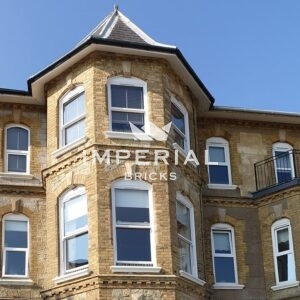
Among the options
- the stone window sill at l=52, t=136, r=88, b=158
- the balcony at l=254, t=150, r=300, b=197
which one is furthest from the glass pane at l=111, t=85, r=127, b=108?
the balcony at l=254, t=150, r=300, b=197

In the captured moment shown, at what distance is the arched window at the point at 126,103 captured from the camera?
19.0 m

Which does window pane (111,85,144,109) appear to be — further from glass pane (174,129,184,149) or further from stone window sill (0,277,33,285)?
stone window sill (0,277,33,285)

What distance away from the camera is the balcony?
22406 mm

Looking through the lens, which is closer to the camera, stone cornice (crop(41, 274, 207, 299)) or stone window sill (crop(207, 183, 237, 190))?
stone cornice (crop(41, 274, 207, 299))

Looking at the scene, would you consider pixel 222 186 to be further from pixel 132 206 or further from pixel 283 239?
pixel 132 206

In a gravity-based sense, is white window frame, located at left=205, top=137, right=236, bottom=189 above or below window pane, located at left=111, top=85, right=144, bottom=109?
below

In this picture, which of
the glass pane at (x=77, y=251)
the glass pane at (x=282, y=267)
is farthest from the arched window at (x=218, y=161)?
the glass pane at (x=77, y=251)

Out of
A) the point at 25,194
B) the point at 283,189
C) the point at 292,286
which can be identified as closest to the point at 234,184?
the point at 283,189

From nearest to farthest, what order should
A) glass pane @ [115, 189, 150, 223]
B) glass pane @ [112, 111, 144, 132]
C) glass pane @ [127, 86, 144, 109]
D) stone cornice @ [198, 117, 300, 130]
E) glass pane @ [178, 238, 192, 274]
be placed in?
glass pane @ [115, 189, 150, 223]
glass pane @ [178, 238, 192, 274]
glass pane @ [112, 111, 144, 132]
glass pane @ [127, 86, 144, 109]
stone cornice @ [198, 117, 300, 130]

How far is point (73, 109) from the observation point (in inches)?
778

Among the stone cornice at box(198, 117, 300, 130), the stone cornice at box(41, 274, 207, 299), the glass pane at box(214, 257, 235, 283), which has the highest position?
the stone cornice at box(198, 117, 300, 130)

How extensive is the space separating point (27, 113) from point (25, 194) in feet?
9.02

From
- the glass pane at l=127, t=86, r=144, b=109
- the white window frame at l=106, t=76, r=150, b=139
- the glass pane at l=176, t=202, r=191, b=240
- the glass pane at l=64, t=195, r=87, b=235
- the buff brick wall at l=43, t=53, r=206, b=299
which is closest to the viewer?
the buff brick wall at l=43, t=53, r=206, b=299

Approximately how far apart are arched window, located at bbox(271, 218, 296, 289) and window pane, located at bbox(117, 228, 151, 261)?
517 cm
